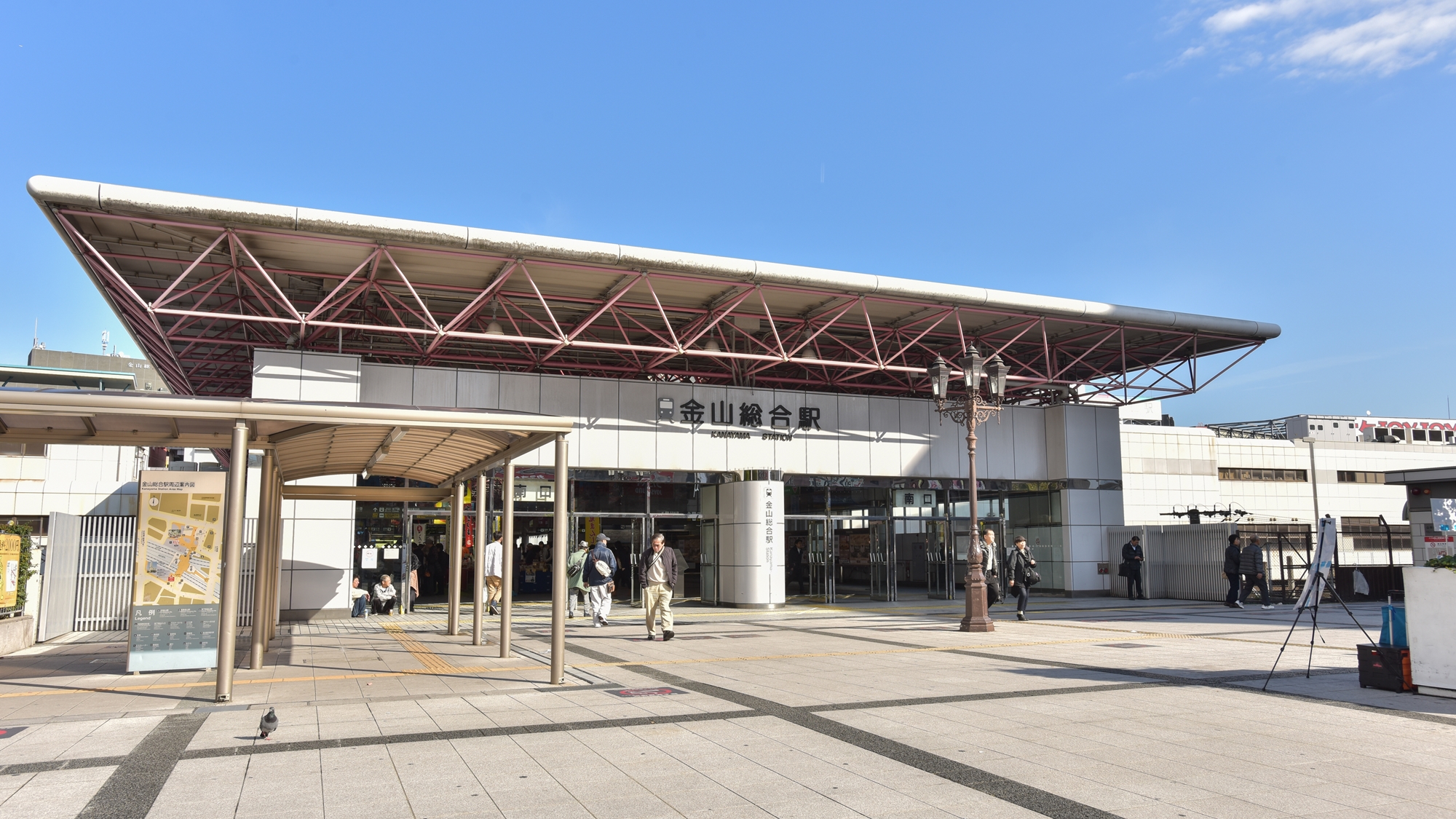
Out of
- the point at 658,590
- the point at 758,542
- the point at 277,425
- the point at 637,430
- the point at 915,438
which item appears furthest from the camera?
the point at 915,438

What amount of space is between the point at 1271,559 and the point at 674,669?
18.8m

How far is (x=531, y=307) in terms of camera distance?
22922mm

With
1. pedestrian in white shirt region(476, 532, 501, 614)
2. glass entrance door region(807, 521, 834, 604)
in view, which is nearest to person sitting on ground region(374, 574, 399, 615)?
pedestrian in white shirt region(476, 532, 501, 614)

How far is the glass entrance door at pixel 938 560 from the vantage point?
80.2ft

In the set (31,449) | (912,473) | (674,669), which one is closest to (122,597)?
(31,449)

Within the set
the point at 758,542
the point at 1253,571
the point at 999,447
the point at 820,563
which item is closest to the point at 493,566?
the point at 758,542

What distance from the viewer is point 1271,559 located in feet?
77.2

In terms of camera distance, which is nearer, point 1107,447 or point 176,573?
point 176,573

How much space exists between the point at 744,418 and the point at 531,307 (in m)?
5.69

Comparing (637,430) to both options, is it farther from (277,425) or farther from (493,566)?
(277,425)

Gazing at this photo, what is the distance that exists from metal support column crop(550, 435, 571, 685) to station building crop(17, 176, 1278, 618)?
9244 mm

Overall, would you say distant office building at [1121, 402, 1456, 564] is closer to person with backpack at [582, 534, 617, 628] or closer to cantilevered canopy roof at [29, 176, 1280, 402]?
cantilevered canopy roof at [29, 176, 1280, 402]

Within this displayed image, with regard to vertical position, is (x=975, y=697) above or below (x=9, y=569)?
below

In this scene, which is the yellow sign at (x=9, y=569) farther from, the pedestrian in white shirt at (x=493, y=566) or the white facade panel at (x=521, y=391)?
the white facade panel at (x=521, y=391)
